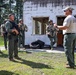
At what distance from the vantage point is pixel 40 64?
992cm

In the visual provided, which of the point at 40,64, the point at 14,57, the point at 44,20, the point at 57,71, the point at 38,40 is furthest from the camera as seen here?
the point at 44,20

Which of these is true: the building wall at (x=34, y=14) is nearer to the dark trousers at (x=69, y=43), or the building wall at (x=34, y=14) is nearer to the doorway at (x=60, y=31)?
the doorway at (x=60, y=31)

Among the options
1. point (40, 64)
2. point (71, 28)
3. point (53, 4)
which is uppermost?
point (53, 4)

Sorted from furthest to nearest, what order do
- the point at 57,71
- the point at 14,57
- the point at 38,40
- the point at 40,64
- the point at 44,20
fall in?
the point at 44,20
the point at 38,40
the point at 14,57
the point at 40,64
the point at 57,71

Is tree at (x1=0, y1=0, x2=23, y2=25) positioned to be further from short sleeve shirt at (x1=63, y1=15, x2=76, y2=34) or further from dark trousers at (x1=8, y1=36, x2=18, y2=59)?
short sleeve shirt at (x1=63, y1=15, x2=76, y2=34)

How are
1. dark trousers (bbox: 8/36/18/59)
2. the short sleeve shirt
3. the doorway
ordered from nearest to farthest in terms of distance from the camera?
the short sleeve shirt < dark trousers (bbox: 8/36/18/59) < the doorway

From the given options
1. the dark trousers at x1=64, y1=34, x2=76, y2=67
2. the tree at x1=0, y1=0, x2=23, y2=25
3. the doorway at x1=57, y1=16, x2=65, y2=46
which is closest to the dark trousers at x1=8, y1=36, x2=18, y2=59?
the dark trousers at x1=64, y1=34, x2=76, y2=67

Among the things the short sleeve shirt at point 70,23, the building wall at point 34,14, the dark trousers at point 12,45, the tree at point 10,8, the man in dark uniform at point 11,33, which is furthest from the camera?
the tree at point 10,8

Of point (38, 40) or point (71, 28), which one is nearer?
point (71, 28)

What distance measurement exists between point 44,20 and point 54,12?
171cm

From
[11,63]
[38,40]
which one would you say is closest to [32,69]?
[11,63]

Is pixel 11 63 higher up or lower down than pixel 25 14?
lower down

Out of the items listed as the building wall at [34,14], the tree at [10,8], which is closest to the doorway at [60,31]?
the building wall at [34,14]

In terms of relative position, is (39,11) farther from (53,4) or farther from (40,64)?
(40,64)
